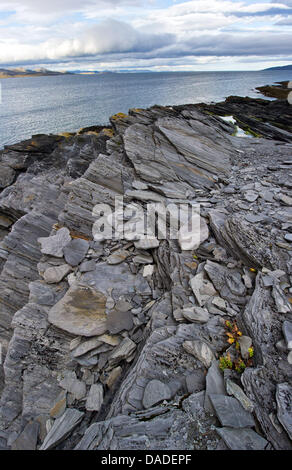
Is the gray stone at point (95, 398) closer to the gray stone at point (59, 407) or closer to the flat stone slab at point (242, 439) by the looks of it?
the gray stone at point (59, 407)

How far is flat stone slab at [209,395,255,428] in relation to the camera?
5.07 metres

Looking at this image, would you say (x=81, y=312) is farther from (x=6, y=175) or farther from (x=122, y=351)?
(x=6, y=175)

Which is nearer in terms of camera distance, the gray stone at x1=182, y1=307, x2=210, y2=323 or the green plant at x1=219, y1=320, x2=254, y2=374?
the green plant at x1=219, y1=320, x2=254, y2=374

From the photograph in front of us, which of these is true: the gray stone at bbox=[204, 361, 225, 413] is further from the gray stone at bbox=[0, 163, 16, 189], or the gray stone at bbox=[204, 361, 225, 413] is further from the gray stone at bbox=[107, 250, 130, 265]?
the gray stone at bbox=[0, 163, 16, 189]

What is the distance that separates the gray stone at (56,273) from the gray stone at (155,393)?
5.64m

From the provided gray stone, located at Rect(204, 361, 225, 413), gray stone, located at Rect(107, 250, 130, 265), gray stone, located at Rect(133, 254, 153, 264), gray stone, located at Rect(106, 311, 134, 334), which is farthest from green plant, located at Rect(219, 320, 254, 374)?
gray stone, located at Rect(107, 250, 130, 265)

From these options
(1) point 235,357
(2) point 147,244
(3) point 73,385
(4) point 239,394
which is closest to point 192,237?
(2) point 147,244

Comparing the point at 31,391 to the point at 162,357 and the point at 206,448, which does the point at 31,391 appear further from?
the point at 206,448

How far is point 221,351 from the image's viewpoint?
665 centimetres

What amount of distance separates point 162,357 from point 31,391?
4763mm

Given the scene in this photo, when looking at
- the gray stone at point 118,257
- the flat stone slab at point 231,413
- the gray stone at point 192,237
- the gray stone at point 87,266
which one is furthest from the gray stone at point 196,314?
the gray stone at point 87,266

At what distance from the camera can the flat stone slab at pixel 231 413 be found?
507 centimetres

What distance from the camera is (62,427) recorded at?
6648 millimetres

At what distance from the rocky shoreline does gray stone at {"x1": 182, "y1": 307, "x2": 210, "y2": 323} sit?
39 mm
